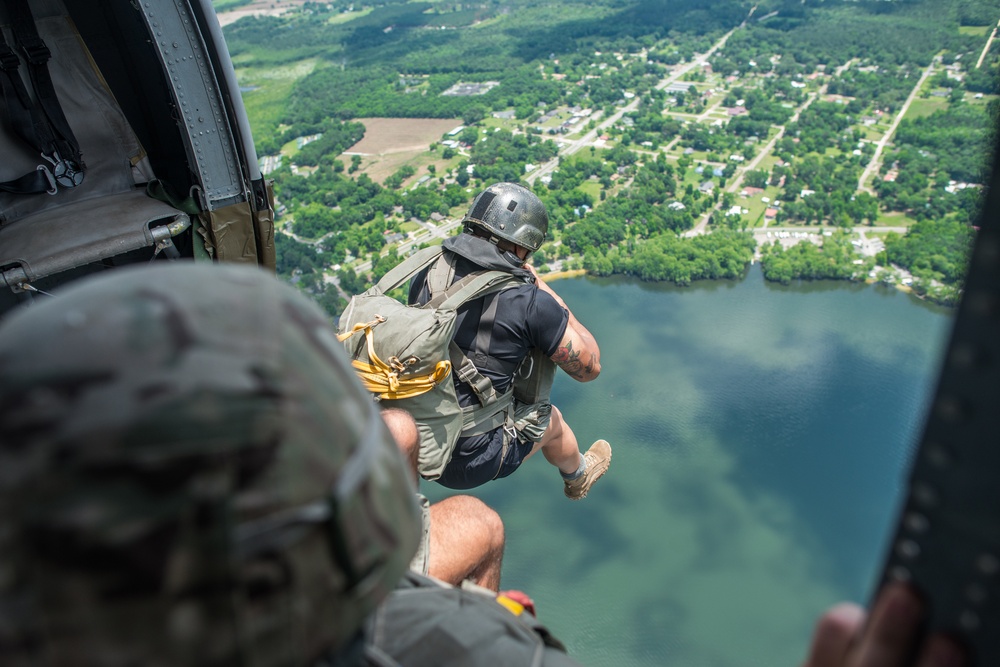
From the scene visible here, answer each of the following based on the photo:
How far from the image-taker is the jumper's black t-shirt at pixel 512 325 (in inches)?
135

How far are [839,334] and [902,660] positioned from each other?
24.3m

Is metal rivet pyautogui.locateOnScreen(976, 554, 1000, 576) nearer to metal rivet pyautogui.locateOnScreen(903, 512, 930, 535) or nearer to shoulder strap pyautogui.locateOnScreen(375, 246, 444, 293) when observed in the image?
metal rivet pyautogui.locateOnScreen(903, 512, 930, 535)

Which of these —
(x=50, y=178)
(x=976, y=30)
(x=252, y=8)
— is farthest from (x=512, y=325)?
(x=252, y=8)

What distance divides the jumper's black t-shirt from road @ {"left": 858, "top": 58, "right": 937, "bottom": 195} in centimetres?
3203

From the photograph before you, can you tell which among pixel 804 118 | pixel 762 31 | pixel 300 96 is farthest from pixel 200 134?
pixel 762 31

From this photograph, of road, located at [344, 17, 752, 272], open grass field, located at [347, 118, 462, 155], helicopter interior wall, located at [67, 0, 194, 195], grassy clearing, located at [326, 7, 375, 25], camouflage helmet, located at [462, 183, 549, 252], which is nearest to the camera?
helicopter interior wall, located at [67, 0, 194, 195]

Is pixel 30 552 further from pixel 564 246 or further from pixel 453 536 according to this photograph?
pixel 564 246

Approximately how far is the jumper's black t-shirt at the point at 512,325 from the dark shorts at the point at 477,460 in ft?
0.77

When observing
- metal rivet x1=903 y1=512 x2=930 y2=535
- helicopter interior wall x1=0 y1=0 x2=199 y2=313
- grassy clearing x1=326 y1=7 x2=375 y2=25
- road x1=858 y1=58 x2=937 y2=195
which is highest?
metal rivet x1=903 y1=512 x2=930 y2=535

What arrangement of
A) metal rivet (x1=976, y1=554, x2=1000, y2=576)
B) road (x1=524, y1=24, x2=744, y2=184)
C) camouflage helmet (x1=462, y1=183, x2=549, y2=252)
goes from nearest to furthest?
metal rivet (x1=976, y1=554, x2=1000, y2=576) → camouflage helmet (x1=462, y1=183, x2=549, y2=252) → road (x1=524, y1=24, x2=744, y2=184)

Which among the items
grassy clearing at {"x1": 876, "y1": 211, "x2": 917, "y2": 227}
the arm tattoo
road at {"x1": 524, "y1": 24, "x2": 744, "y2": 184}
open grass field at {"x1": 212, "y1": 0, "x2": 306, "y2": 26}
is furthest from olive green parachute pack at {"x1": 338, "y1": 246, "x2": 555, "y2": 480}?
open grass field at {"x1": 212, "y1": 0, "x2": 306, "y2": 26}

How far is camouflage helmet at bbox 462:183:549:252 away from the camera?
12.4ft

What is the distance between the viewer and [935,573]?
0.95 m

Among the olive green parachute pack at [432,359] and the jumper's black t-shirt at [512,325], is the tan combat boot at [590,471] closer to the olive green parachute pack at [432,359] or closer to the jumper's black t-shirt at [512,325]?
the olive green parachute pack at [432,359]
